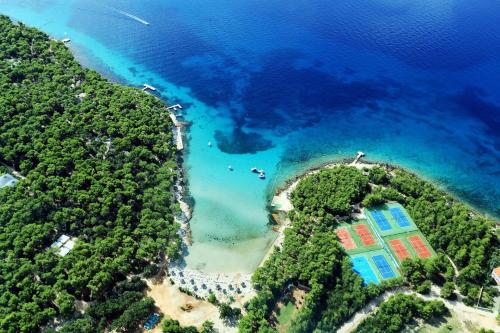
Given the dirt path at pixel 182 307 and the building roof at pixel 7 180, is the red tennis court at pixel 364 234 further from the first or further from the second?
the building roof at pixel 7 180

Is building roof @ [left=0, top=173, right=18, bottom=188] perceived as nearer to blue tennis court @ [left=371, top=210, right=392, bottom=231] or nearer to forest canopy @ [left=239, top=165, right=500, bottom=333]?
forest canopy @ [left=239, top=165, right=500, bottom=333]

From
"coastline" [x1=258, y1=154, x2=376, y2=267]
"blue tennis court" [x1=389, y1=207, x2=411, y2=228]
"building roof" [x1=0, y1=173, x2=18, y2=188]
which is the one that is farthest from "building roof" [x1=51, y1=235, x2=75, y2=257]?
"blue tennis court" [x1=389, y1=207, x2=411, y2=228]

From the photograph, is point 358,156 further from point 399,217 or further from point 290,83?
point 290,83

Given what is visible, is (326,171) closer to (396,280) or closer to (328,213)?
(328,213)

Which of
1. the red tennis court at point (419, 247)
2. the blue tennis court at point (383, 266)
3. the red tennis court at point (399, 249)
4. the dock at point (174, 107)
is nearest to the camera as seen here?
the blue tennis court at point (383, 266)

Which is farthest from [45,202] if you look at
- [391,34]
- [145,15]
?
[391,34]

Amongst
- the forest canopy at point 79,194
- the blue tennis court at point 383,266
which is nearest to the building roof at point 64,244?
the forest canopy at point 79,194
